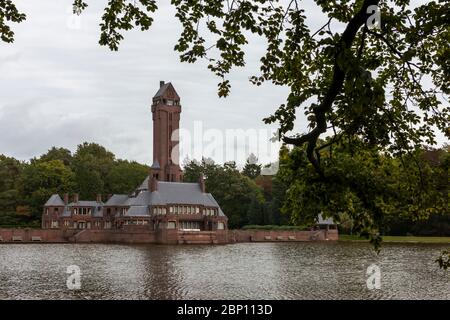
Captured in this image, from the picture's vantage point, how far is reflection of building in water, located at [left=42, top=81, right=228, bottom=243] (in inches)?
2933

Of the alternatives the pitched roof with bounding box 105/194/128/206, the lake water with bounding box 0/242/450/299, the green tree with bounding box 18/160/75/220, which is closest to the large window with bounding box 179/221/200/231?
the pitched roof with bounding box 105/194/128/206

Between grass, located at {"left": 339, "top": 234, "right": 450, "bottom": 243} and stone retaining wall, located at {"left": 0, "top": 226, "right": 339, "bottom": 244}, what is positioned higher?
stone retaining wall, located at {"left": 0, "top": 226, "right": 339, "bottom": 244}

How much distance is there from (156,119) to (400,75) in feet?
279

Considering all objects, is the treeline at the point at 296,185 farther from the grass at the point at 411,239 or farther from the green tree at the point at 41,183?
the grass at the point at 411,239

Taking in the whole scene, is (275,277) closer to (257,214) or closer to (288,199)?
(288,199)

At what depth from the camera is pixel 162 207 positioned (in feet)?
253

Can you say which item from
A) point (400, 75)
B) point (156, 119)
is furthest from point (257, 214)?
point (400, 75)

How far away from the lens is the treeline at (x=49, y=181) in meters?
92.0

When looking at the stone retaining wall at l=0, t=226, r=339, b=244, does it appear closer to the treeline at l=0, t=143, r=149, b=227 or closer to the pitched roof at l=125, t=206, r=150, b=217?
the pitched roof at l=125, t=206, r=150, b=217

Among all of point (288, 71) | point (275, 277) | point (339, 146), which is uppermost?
point (288, 71)

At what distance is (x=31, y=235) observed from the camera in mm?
73188

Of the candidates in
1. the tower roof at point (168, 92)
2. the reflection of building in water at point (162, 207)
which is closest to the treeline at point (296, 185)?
the reflection of building in water at point (162, 207)

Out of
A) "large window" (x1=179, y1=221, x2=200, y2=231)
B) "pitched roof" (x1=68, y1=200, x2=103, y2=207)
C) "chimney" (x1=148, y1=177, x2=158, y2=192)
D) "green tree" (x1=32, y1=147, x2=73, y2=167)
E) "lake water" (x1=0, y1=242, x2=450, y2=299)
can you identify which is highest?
"green tree" (x1=32, y1=147, x2=73, y2=167)
